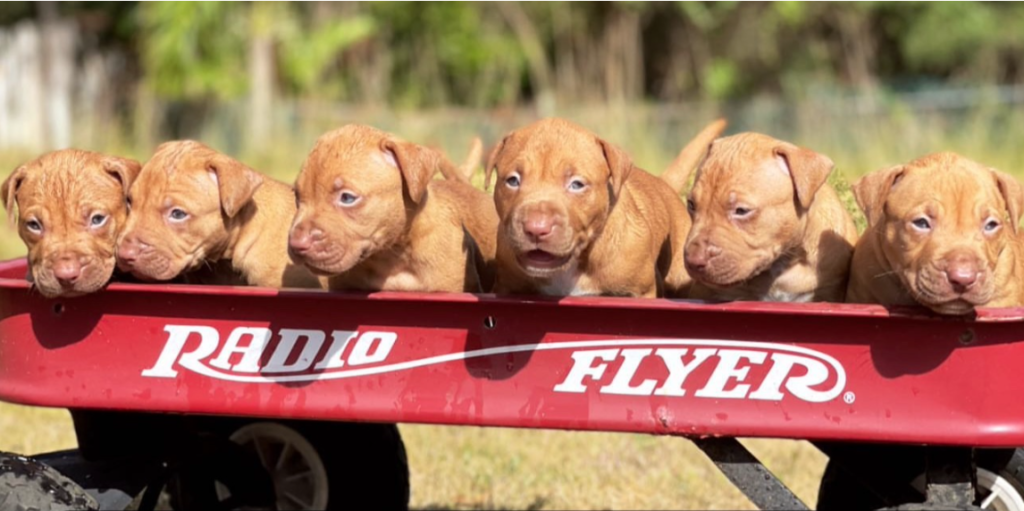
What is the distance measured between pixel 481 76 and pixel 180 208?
14308 mm

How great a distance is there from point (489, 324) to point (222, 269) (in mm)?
1381

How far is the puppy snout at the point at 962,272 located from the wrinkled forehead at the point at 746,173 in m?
0.71

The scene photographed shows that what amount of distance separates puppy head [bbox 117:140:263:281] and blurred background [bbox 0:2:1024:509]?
772cm

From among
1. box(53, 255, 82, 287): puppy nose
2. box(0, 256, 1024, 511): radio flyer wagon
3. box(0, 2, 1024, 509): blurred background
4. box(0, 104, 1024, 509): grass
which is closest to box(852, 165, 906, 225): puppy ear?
box(0, 256, 1024, 511): radio flyer wagon

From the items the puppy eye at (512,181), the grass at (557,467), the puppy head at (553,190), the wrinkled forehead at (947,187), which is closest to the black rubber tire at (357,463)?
the grass at (557,467)

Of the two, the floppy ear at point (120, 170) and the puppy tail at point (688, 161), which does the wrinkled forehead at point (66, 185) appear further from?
the puppy tail at point (688, 161)

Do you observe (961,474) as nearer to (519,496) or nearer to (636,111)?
(519,496)

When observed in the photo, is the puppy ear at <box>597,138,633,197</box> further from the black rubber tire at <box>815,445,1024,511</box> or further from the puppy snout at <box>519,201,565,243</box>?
the black rubber tire at <box>815,445,1024,511</box>

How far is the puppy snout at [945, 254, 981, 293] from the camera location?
140 inches

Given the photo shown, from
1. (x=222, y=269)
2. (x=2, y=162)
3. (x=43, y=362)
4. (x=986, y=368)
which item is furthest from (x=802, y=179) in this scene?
(x=2, y=162)

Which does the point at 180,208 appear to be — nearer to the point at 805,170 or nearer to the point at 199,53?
the point at 805,170

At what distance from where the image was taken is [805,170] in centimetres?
418

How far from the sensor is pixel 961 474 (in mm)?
3814

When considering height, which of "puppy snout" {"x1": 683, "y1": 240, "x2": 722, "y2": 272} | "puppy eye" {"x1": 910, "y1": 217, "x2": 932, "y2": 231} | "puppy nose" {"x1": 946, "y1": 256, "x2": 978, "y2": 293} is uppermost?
"puppy eye" {"x1": 910, "y1": 217, "x2": 932, "y2": 231}
